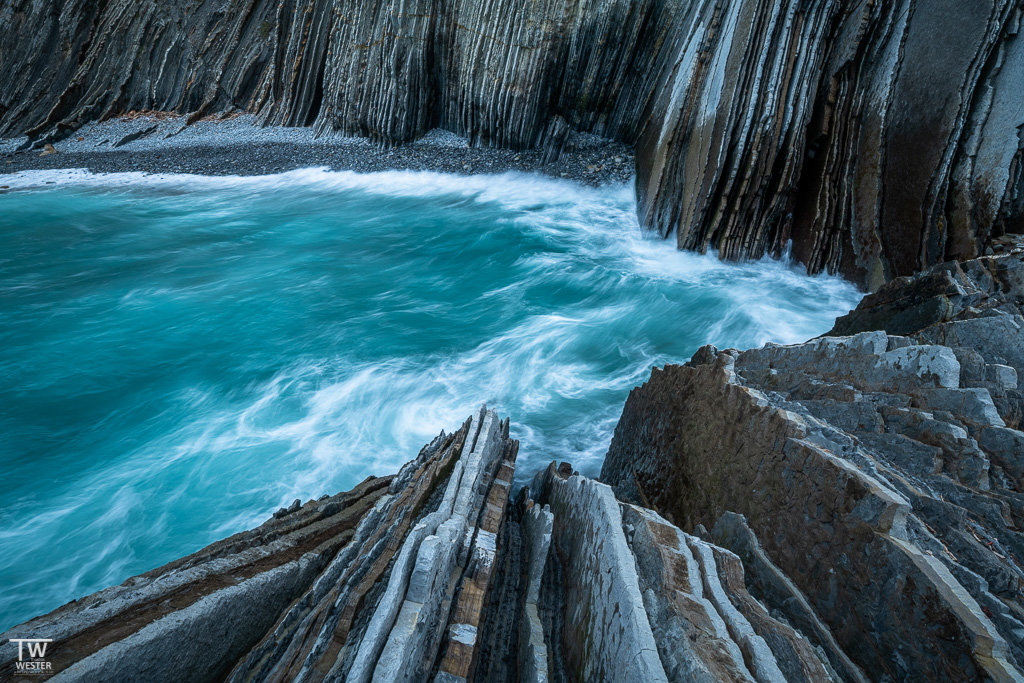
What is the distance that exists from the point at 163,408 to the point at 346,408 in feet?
7.73

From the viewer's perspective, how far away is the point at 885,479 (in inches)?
91.5

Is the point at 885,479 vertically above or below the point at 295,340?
above

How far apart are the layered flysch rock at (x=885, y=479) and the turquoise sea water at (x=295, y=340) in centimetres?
278

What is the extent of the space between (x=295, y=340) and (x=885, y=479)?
25.9 feet

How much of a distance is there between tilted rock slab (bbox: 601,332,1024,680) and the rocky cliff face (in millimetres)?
4486

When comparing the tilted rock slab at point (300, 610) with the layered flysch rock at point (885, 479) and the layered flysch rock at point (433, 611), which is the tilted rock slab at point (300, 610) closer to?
the layered flysch rock at point (433, 611)

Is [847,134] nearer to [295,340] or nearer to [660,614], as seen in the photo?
[660,614]

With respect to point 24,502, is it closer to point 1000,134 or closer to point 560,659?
point 560,659

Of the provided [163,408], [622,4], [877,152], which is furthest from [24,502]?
[622,4]

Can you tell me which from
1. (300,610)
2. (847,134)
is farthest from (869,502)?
(847,134)

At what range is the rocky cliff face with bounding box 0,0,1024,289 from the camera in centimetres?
622

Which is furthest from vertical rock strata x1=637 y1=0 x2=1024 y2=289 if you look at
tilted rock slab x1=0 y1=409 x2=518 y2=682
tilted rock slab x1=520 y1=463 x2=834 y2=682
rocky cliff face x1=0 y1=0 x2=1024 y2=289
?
tilted rock slab x1=0 y1=409 x2=518 y2=682

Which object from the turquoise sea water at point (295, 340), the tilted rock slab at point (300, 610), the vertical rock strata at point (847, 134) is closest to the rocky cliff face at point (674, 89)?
the vertical rock strata at point (847, 134)

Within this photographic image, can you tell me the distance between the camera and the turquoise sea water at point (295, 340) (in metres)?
5.58
